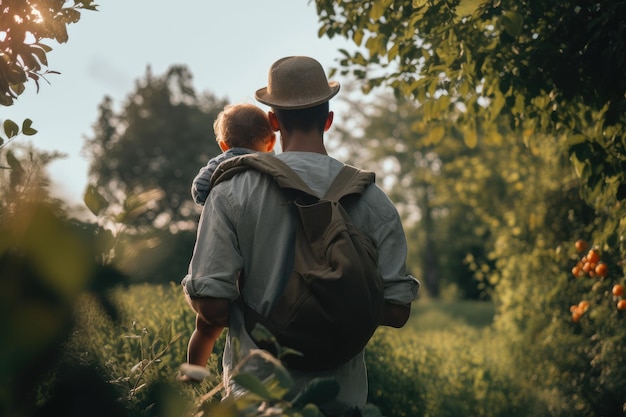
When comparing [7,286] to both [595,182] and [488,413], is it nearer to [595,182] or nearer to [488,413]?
[595,182]

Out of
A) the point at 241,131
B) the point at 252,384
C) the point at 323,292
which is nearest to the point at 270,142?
the point at 241,131

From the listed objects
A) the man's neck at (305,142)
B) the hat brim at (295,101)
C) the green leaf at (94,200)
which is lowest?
the man's neck at (305,142)

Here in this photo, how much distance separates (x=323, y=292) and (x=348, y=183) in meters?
0.41

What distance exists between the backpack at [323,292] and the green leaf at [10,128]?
2.46 feet

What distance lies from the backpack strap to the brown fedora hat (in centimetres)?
25

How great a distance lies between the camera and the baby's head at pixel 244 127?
3.34 metres

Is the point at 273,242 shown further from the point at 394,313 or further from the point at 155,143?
the point at 155,143

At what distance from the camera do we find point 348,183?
2449 millimetres

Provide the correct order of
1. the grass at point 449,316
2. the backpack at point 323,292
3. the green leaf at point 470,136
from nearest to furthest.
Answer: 1. the backpack at point 323,292
2. the green leaf at point 470,136
3. the grass at point 449,316

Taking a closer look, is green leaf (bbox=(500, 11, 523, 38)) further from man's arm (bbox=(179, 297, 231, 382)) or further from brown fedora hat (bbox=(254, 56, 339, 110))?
man's arm (bbox=(179, 297, 231, 382))

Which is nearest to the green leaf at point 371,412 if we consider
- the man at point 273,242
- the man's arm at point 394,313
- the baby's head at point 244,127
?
the man at point 273,242

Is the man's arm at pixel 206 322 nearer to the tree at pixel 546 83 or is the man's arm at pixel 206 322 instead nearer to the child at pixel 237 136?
the child at pixel 237 136

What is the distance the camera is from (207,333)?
2457 mm

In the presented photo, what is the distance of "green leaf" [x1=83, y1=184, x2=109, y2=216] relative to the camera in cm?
123
